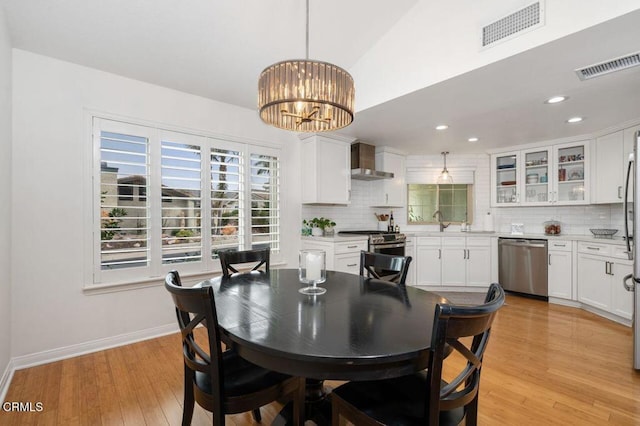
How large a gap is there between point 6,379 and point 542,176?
21.5 feet

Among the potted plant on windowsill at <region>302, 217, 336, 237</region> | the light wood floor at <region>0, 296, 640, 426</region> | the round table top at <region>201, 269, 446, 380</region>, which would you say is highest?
the potted plant on windowsill at <region>302, 217, 336, 237</region>

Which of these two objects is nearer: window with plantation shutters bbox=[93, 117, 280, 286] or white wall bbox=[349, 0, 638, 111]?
white wall bbox=[349, 0, 638, 111]

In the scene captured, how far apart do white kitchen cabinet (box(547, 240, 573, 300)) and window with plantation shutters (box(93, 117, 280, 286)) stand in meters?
3.87

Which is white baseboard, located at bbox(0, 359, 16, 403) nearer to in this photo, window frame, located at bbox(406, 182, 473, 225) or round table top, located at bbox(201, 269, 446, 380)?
round table top, located at bbox(201, 269, 446, 380)

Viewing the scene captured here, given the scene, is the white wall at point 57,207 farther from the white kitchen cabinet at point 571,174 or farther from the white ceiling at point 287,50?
the white kitchen cabinet at point 571,174

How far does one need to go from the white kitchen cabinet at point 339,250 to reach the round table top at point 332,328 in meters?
1.87

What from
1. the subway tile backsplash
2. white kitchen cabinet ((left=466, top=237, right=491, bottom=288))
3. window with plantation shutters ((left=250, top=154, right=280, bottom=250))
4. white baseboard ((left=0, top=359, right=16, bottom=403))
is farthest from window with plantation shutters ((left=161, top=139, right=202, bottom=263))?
white kitchen cabinet ((left=466, top=237, right=491, bottom=288))

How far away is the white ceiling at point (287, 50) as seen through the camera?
2176 mm

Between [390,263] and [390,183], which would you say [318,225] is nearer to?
[390,183]

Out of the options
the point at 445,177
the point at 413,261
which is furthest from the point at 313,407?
the point at 445,177

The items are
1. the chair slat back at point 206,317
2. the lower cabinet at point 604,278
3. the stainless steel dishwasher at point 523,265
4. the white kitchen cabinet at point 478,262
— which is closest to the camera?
the chair slat back at point 206,317

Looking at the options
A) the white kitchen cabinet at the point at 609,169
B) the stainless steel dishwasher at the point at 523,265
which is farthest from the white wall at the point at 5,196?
the white kitchen cabinet at the point at 609,169

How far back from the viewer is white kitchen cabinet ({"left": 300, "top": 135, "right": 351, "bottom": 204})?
13.2ft

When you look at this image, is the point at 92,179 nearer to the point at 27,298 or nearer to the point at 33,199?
the point at 33,199
